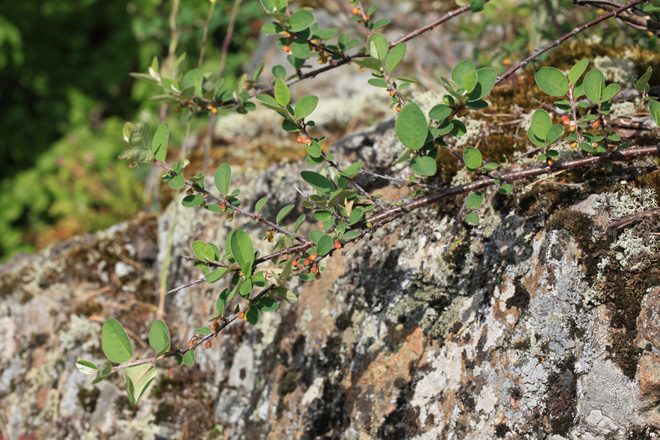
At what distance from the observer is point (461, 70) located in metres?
1.43

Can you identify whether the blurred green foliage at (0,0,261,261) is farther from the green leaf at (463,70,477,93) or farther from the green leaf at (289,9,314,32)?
the green leaf at (463,70,477,93)

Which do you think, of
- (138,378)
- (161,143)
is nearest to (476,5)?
(161,143)

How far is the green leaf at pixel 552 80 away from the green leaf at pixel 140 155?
122 cm

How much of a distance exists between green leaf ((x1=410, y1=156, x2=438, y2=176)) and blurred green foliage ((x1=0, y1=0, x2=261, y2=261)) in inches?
207

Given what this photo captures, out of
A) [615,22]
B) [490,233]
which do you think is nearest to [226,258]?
[490,233]

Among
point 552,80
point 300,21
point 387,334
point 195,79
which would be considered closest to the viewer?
point 552,80

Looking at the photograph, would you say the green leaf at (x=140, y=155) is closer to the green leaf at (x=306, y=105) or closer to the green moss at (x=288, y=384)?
the green leaf at (x=306, y=105)

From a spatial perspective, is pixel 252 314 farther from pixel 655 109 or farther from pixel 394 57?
pixel 655 109

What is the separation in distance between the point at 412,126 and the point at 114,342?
3.47ft

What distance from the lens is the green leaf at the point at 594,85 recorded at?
1395 mm

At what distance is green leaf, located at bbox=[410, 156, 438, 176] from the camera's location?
1.39 metres

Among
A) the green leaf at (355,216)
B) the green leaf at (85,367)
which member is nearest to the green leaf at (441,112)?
the green leaf at (355,216)

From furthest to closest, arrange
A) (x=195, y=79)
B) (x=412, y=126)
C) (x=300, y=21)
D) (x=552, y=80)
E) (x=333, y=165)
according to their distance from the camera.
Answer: (x=195, y=79) < (x=300, y=21) < (x=333, y=165) < (x=552, y=80) < (x=412, y=126)

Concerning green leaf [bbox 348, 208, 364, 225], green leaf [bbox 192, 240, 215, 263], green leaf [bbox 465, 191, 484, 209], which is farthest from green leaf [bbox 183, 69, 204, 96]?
green leaf [bbox 465, 191, 484, 209]
